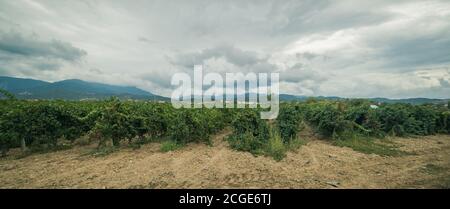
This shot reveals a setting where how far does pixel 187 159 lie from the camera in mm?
8016

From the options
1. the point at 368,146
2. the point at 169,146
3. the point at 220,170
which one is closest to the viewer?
the point at 220,170

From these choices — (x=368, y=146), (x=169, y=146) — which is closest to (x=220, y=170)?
(x=169, y=146)

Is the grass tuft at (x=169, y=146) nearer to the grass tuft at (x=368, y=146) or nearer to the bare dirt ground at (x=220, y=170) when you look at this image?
the bare dirt ground at (x=220, y=170)

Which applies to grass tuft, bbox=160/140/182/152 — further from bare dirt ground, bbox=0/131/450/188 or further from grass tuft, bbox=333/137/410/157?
grass tuft, bbox=333/137/410/157

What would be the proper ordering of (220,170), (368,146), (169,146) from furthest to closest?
(368,146) < (169,146) < (220,170)

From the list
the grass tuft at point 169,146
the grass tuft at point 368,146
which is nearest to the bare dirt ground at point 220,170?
the grass tuft at point 169,146

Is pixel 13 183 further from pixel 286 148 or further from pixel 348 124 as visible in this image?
pixel 348 124

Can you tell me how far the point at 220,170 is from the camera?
6.89 m

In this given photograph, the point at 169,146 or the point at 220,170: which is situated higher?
the point at 169,146

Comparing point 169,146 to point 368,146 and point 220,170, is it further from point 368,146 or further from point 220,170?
point 368,146

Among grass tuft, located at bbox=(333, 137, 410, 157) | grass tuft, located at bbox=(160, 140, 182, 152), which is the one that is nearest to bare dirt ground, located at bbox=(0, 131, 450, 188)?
grass tuft, located at bbox=(160, 140, 182, 152)

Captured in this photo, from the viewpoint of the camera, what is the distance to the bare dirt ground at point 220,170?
19.7 ft
